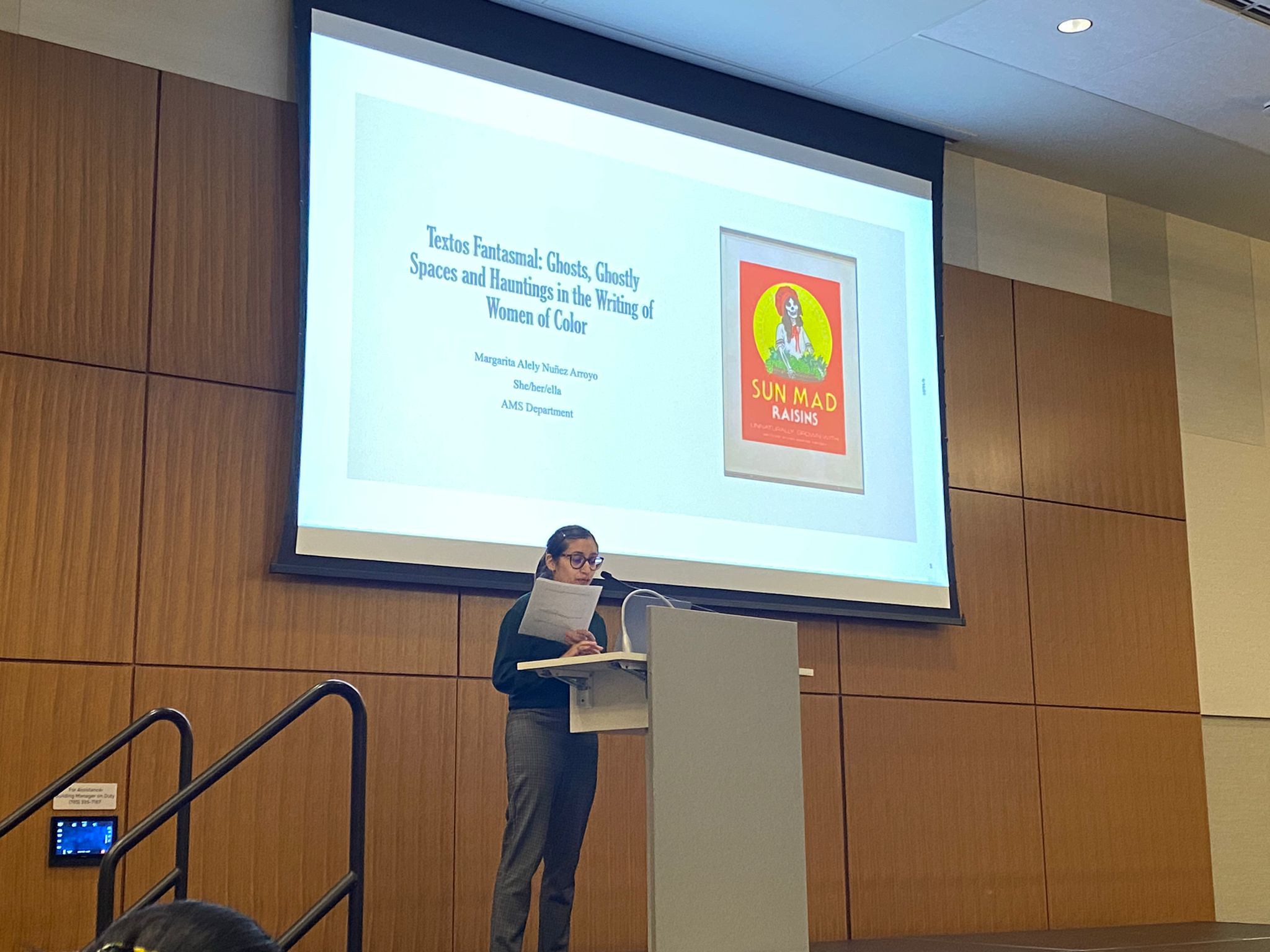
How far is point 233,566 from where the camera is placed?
3939 millimetres

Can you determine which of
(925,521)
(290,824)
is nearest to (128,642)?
(290,824)

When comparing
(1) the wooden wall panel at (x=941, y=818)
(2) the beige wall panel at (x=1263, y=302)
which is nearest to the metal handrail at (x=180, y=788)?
(1) the wooden wall panel at (x=941, y=818)

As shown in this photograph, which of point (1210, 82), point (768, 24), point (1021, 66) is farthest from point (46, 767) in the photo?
point (1210, 82)

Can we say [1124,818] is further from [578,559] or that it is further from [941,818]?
[578,559]

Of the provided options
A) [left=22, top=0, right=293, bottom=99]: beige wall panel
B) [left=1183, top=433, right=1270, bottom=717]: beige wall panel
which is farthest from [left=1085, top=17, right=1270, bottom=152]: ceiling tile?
[left=22, top=0, right=293, bottom=99]: beige wall panel

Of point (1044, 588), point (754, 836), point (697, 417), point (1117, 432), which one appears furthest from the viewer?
point (1117, 432)

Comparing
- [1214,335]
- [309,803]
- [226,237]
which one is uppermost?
[1214,335]

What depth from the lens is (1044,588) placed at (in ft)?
18.7

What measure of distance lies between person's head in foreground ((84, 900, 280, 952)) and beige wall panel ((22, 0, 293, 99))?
11.6 feet

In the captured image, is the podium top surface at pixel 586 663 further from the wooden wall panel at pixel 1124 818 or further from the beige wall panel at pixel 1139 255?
the beige wall panel at pixel 1139 255

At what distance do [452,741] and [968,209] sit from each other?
3220mm

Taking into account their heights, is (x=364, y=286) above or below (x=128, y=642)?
above

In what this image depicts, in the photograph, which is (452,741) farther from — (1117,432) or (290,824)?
(1117,432)

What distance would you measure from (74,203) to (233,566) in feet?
3.64
